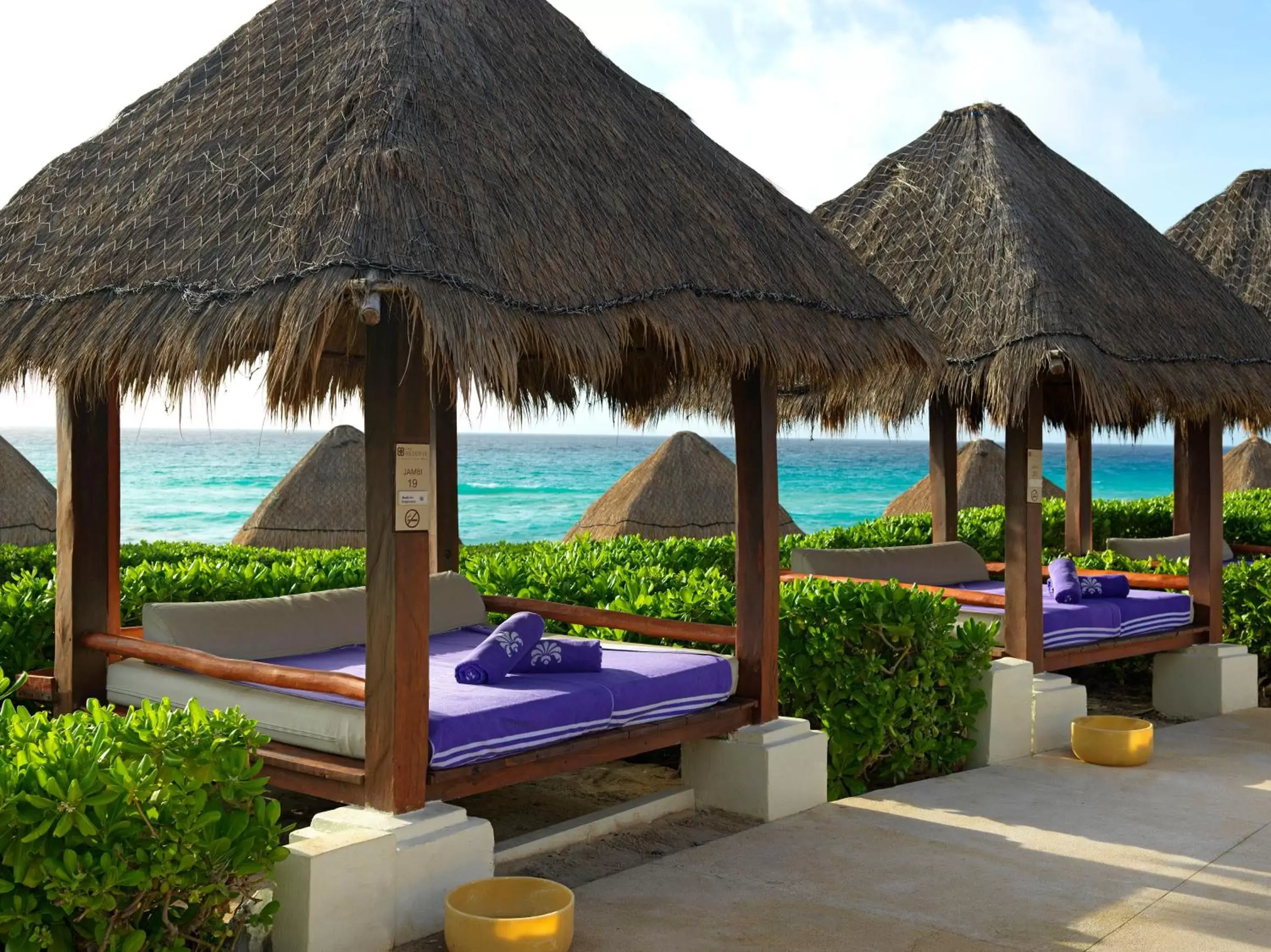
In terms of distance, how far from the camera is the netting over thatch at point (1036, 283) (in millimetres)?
6340

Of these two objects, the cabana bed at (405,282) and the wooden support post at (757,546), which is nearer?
the cabana bed at (405,282)

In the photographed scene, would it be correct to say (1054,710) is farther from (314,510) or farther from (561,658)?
(314,510)

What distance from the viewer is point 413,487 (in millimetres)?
3729

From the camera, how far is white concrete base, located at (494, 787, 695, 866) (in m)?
4.30

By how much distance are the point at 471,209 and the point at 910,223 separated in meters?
4.40

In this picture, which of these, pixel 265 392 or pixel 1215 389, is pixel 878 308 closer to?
pixel 265 392

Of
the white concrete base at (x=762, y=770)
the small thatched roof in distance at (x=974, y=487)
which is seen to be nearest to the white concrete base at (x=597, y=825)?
the white concrete base at (x=762, y=770)

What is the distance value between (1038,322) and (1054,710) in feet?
6.46

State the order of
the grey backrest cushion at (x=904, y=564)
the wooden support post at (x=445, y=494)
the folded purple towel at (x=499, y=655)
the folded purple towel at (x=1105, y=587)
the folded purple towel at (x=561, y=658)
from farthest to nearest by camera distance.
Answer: the grey backrest cushion at (x=904, y=564) < the folded purple towel at (x=1105, y=587) < the wooden support post at (x=445, y=494) < the folded purple towel at (x=561, y=658) < the folded purple towel at (x=499, y=655)

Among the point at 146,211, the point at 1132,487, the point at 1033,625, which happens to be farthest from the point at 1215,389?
the point at 1132,487

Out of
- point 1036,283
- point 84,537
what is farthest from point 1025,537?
point 84,537

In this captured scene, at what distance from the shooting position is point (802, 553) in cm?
731

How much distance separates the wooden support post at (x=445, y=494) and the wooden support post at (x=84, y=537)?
1.86 metres

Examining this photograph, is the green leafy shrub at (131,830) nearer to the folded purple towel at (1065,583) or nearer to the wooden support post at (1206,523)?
the folded purple towel at (1065,583)
